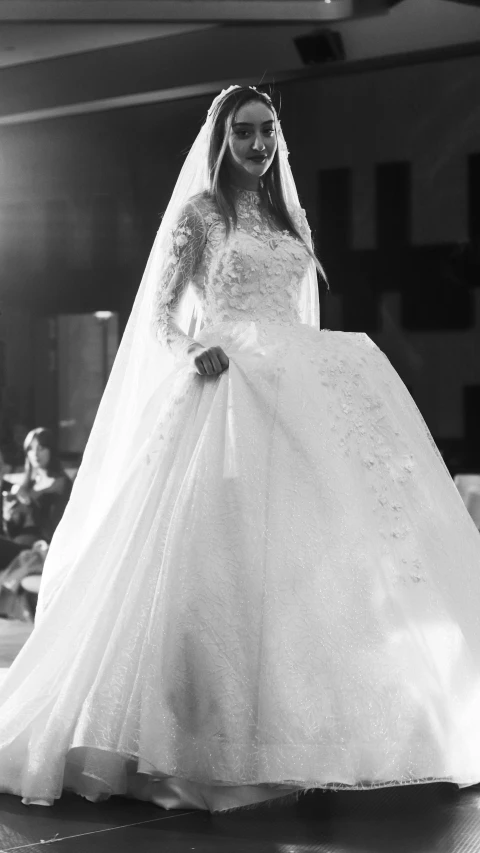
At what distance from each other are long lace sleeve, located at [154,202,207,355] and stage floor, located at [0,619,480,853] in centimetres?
126

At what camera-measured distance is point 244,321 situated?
295 centimetres

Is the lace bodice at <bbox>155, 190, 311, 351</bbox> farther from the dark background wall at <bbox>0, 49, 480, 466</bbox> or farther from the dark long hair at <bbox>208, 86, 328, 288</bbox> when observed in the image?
the dark background wall at <bbox>0, 49, 480, 466</bbox>

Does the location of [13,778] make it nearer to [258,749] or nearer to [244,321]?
[258,749]

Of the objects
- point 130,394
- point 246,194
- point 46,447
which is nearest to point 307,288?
point 246,194

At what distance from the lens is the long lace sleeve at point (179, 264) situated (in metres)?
3.00

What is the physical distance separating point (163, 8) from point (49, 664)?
354 centimetres

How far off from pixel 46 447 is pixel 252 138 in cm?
314

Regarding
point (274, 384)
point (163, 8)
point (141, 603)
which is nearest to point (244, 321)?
point (274, 384)

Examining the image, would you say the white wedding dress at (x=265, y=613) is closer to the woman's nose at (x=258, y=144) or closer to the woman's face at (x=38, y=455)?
the woman's nose at (x=258, y=144)

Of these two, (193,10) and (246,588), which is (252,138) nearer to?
(246,588)

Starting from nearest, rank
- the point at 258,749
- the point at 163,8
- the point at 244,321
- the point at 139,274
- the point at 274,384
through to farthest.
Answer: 1. the point at 258,749
2. the point at 274,384
3. the point at 244,321
4. the point at 163,8
5. the point at 139,274

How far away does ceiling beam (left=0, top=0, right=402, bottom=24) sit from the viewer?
4910mm

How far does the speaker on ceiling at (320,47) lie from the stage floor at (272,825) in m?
3.59

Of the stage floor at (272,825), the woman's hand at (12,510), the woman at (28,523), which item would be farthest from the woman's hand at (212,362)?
the woman's hand at (12,510)
